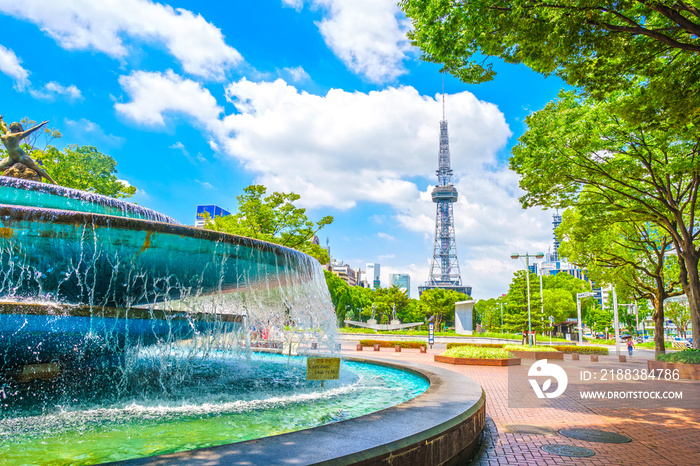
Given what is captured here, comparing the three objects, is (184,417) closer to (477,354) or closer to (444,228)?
(477,354)

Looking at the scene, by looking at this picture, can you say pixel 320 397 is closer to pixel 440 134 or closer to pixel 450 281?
pixel 450 281

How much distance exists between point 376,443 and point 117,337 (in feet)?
19.4

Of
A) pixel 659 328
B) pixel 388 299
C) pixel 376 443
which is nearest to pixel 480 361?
pixel 659 328

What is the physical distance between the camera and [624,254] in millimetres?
23094

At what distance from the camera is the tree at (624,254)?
70.3ft

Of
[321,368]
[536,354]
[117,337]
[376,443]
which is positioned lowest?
[536,354]

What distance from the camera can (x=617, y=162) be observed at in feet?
46.7

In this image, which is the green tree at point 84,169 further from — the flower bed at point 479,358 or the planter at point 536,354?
the planter at point 536,354

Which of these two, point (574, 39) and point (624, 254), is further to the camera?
point (624, 254)

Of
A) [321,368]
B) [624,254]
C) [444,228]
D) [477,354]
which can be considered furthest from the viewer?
[444,228]

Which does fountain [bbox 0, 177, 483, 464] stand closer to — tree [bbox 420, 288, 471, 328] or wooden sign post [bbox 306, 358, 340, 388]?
wooden sign post [bbox 306, 358, 340, 388]

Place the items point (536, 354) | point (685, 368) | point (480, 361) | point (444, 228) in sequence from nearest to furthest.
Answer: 1. point (685, 368)
2. point (480, 361)
3. point (536, 354)
4. point (444, 228)

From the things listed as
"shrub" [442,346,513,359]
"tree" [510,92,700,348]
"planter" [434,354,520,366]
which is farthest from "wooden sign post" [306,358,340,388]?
"shrub" [442,346,513,359]

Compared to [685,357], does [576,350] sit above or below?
below
